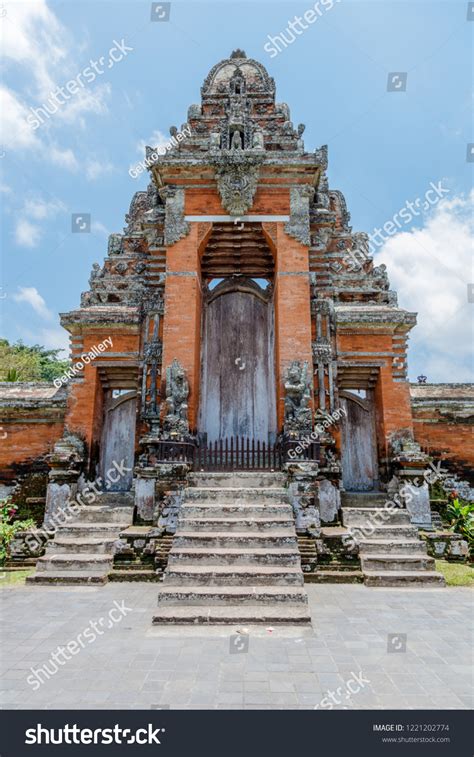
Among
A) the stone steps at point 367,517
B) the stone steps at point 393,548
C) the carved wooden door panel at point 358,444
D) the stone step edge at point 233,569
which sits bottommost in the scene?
the stone step edge at point 233,569

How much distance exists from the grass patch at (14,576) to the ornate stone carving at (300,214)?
885 centimetres

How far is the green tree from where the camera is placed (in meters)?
30.3

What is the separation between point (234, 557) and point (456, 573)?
4.01m

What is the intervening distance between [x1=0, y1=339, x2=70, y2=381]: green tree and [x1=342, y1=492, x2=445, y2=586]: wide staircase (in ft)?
79.6

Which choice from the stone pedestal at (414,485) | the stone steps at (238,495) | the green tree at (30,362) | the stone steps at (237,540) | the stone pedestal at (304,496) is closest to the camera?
the stone steps at (237,540)

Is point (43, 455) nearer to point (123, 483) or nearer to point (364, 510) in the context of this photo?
point (123, 483)

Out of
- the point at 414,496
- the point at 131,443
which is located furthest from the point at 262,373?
the point at 414,496

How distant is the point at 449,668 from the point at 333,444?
5.76 metres

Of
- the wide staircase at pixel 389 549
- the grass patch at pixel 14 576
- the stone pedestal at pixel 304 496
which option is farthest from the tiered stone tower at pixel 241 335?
the grass patch at pixel 14 576

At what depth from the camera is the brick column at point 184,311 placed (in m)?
9.89

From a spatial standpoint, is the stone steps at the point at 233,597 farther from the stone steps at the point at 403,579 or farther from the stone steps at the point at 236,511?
the stone steps at the point at 403,579

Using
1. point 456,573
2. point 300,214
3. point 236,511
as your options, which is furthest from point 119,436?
point 456,573

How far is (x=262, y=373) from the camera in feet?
40.3
